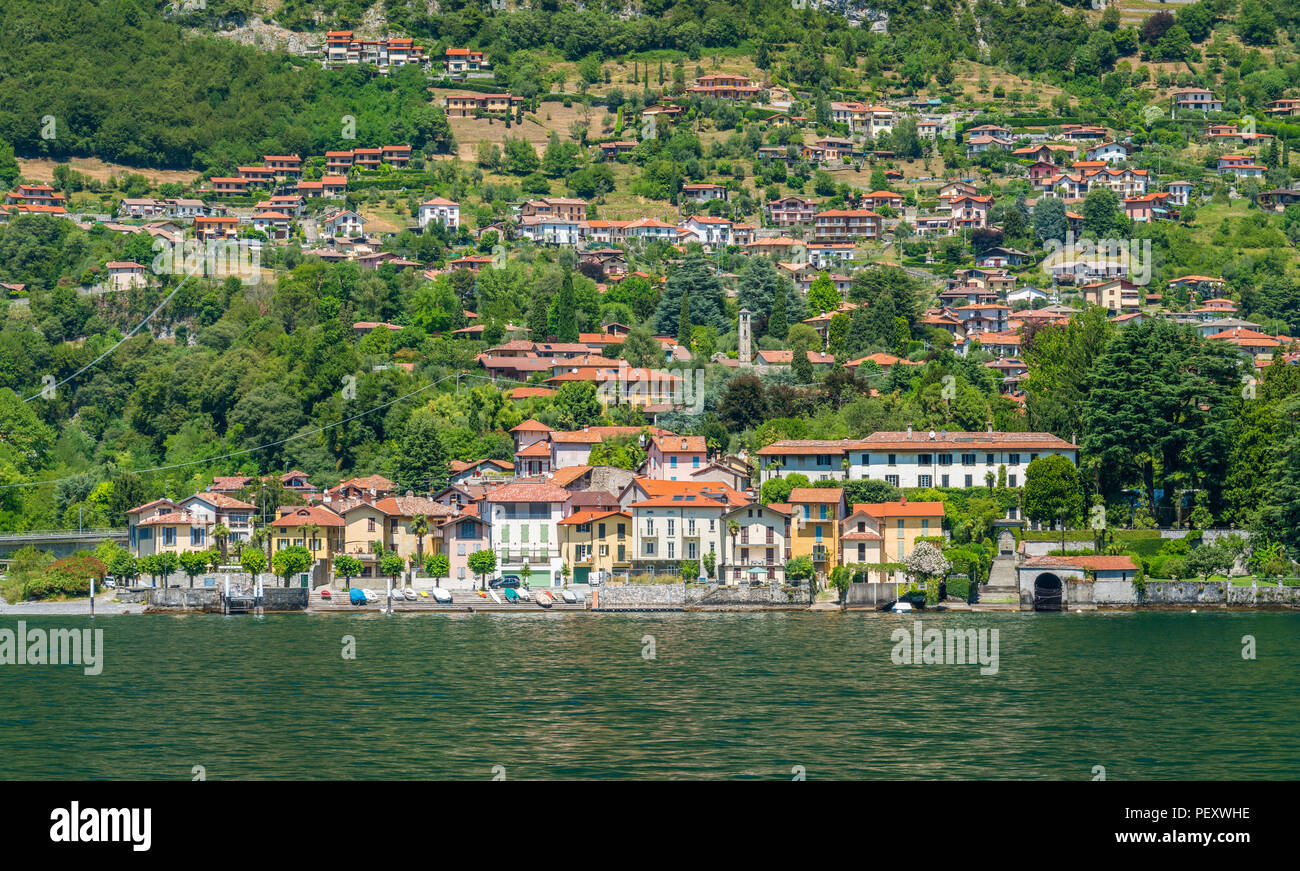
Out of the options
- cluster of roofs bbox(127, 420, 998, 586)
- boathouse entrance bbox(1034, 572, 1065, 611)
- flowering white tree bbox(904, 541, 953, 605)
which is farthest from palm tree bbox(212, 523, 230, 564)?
boathouse entrance bbox(1034, 572, 1065, 611)

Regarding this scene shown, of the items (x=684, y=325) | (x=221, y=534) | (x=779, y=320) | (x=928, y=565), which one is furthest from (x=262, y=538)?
(x=779, y=320)

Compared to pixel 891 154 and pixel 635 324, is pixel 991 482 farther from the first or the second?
pixel 891 154

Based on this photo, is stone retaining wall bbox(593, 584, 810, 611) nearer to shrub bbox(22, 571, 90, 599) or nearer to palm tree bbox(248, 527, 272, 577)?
palm tree bbox(248, 527, 272, 577)

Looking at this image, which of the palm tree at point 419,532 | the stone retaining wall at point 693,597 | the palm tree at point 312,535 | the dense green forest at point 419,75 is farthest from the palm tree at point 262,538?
the dense green forest at point 419,75

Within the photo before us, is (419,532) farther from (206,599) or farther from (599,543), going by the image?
(206,599)
